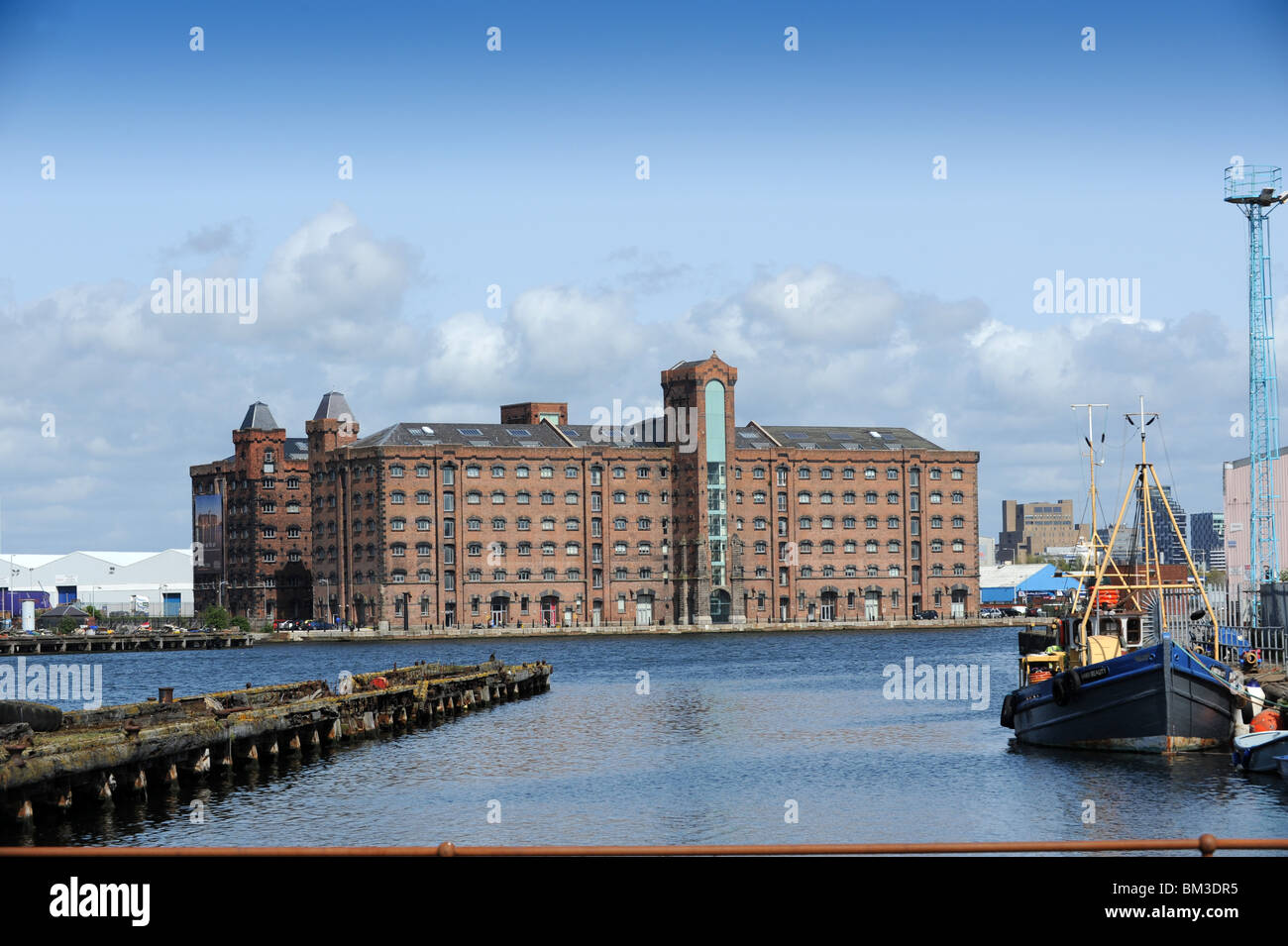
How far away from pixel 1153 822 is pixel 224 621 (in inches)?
6218

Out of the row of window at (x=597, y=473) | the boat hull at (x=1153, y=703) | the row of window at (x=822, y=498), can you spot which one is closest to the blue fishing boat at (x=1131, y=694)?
the boat hull at (x=1153, y=703)

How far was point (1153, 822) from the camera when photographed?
113 feet

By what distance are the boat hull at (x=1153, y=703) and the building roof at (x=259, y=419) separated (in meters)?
159

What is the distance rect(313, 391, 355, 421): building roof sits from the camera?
190500 mm

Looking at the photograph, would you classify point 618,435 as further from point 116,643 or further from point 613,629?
point 116,643

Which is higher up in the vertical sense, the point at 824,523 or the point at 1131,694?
the point at 824,523

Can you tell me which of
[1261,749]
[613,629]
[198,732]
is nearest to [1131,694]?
[1261,749]

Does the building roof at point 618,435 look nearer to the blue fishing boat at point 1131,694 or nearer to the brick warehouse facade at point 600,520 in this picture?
the brick warehouse facade at point 600,520

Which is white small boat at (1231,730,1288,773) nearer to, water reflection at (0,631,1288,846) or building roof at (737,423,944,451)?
water reflection at (0,631,1288,846)

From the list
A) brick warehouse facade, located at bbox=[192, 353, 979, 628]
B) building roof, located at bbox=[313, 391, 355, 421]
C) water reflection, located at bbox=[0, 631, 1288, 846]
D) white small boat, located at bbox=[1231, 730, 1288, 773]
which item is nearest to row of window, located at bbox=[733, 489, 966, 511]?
brick warehouse facade, located at bbox=[192, 353, 979, 628]

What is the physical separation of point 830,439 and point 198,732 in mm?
148223

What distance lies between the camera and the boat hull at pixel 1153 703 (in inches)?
1724

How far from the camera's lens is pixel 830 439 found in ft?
614

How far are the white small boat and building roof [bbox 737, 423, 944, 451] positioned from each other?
142m
